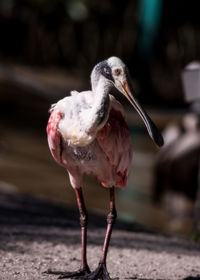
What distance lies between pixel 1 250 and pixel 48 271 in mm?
635

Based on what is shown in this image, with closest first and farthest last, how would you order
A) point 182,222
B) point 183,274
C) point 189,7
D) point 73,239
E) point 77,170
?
point 77,170 → point 183,274 → point 73,239 → point 182,222 → point 189,7

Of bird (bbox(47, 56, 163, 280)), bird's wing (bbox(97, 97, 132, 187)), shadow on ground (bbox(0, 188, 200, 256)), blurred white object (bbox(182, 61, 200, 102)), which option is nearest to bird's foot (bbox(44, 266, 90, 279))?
bird (bbox(47, 56, 163, 280))

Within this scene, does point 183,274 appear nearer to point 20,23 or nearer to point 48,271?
point 48,271

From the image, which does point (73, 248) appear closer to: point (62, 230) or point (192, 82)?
point (62, 230)

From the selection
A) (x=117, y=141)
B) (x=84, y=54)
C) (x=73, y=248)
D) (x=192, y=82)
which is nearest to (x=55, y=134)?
(x=117, y=141)

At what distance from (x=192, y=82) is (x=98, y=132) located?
8.61 ft

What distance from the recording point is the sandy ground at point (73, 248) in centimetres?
520

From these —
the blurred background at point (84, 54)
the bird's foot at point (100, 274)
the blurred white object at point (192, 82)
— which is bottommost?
the bird's foot at point (100, 274)

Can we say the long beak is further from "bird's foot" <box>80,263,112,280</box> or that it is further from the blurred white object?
the blurred white object

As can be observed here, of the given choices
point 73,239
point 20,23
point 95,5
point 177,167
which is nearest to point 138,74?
point 95,5

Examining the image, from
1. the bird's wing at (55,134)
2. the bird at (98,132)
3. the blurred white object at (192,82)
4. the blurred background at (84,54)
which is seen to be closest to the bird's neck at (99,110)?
the bird at (98,132)

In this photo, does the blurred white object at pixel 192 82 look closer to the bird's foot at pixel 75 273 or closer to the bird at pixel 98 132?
the bird at pixel 98 132

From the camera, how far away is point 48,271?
198 inches

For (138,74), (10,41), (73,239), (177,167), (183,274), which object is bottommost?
(183,274)
